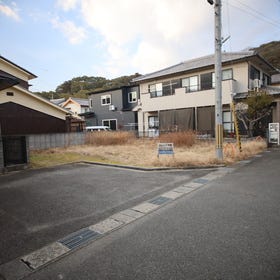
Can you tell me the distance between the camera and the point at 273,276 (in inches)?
70.9

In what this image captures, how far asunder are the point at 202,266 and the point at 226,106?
14.4 meters

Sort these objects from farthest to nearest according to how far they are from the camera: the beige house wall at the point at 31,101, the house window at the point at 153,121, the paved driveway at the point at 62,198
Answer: the house window at the point at 153,121, the beige house wall at the point at 31,101, the paved driveway at the point at 62,198

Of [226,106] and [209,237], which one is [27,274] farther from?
[226,106]

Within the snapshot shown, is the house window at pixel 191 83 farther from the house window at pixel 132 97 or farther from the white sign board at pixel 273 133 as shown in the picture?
the house window at pixel 132 97

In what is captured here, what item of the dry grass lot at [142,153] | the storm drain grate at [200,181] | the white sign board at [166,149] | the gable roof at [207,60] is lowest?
the storm drain grate at [200,181]

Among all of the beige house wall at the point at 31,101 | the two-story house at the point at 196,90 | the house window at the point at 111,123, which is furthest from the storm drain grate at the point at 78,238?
the house window at the point at 111,123

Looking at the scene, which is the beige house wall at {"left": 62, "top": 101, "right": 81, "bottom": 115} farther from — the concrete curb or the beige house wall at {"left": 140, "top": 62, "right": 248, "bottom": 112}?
the concrete curb

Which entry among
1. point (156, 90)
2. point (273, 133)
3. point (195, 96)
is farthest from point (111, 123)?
point (273, 133)

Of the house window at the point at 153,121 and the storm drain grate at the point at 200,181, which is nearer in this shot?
the storm drain grate at the point at 200,181

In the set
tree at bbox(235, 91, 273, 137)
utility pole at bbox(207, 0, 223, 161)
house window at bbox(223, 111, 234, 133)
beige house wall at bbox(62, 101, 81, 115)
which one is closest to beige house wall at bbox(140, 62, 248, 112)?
house window at bbox(223, 111, 234, 133)

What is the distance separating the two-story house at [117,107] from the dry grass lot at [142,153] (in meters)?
7.55

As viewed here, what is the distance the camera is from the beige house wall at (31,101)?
12124 mm

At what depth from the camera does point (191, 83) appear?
53.0 feet

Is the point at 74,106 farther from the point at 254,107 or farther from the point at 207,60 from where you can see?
the point at 254,107
